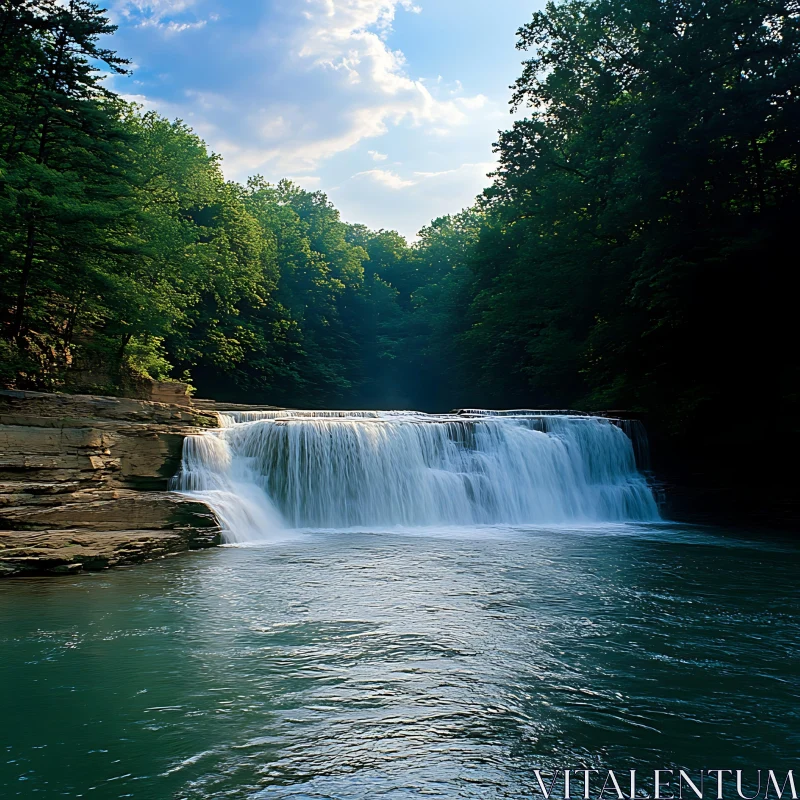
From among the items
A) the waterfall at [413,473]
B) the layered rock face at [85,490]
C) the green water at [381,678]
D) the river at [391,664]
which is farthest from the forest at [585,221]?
the green water at [381,678]

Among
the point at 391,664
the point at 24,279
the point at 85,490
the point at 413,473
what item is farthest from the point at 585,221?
the point at 391,664

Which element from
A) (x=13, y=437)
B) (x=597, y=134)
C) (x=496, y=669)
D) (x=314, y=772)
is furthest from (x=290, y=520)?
(x=597, y=134)

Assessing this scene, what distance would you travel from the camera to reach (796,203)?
49.5ft

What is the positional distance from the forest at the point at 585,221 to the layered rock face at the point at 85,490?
337 cm

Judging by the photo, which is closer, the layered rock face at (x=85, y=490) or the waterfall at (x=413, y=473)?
the layered rock face at (x=85, y=490)

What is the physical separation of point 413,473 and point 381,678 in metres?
9.15

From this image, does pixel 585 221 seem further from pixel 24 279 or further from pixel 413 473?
pixel 24 279

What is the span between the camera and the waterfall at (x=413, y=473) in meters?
12.4

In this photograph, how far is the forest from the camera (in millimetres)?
14609

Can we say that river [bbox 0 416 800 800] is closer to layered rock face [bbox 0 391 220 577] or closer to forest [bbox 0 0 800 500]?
layered rock face [bbox 0 391 220 577]

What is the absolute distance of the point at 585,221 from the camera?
75.8 ft

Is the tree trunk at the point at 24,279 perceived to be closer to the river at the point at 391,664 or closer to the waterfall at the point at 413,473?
the waterfall at the point at 413,473

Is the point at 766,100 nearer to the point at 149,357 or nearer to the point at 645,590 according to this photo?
the point at 645,590

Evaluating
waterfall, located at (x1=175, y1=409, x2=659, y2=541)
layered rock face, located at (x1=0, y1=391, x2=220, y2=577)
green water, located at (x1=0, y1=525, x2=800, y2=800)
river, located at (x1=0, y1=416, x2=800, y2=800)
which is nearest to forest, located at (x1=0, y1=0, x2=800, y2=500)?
waterfall, located at (x1=175, y1=409, x2=659, y2=541)
